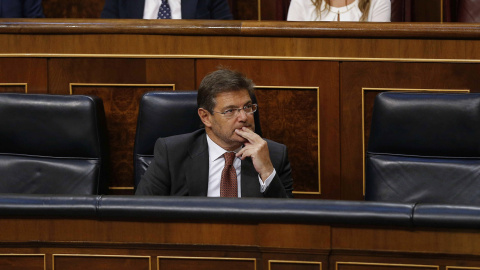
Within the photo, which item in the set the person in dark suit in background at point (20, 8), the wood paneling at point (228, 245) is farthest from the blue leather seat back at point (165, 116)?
the person in dark suit in background at point (20, 8)

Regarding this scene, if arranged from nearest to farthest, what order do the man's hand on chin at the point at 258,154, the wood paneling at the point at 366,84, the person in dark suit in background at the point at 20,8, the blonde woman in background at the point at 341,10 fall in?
1. the man's hand on chin at the point at 258,154
2. the wood paneling at the point at 366,84
3. the blonde woman in background at the point at 341,10
4. the person in dark suit in background at the point at 20,8

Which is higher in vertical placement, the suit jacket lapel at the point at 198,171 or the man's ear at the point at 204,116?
the man's ear at the point at 204,116

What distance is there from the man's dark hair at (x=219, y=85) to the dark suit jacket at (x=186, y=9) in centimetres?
67

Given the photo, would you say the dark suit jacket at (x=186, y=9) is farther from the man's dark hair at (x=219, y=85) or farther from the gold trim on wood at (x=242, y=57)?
the man's dark hair at (x=219, y=85)

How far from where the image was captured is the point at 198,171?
1.44 m

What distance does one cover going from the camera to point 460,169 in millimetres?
1449

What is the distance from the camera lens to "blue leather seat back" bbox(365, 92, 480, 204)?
143 cm

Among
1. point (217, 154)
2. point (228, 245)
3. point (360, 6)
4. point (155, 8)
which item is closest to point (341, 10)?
point (360, 6)

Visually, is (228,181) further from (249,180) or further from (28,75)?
(28,75)

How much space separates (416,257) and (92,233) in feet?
1.41

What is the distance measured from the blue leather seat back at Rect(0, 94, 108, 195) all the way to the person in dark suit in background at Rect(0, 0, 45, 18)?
682 millimetres

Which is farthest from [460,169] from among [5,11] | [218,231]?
[5,11]

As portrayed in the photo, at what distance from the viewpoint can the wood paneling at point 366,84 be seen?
1.73 meters

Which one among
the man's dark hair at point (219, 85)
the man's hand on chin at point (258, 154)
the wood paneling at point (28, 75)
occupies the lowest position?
the man's hand on chin at point (258, 154)
